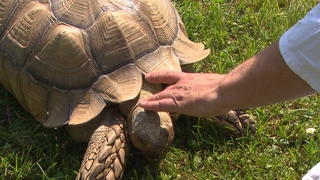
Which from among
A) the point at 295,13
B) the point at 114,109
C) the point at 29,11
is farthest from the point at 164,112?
the point at 295,13

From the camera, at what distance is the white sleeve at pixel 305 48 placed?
6.08 feet

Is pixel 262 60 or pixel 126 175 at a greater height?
pixel 262 60

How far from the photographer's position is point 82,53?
291 cm

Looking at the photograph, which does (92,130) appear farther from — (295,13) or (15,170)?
(295,13)

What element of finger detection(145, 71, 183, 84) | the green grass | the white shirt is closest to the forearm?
the white shirt

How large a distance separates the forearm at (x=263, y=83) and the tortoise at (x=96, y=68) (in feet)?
2.03

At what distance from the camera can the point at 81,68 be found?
2918 millimetres

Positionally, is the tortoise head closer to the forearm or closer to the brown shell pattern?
the brown shell pattern

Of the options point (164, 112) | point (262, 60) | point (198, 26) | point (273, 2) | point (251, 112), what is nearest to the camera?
point (262, 60)

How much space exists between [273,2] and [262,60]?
219 centimetres

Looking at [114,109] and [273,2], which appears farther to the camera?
[273,2]

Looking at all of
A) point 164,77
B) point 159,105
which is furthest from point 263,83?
point 164,77

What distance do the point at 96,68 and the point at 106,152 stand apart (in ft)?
1.42

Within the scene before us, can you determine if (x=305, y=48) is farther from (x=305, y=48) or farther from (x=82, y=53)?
(x=82, y=53)
